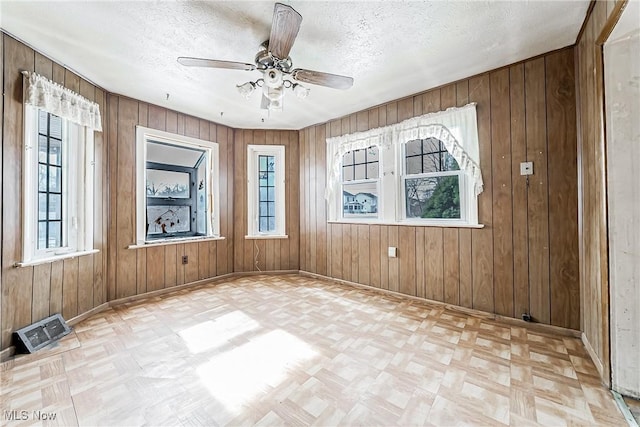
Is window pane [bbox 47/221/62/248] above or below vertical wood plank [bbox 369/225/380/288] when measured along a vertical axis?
above

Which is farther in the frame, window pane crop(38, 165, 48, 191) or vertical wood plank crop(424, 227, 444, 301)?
vertical wood plank crop(424, 227, 444, 301)

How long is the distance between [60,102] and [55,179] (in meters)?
0.74

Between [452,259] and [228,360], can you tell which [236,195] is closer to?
[228,360]

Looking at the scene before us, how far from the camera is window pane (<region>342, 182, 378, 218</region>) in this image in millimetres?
3719

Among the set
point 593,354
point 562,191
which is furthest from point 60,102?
point 593,354

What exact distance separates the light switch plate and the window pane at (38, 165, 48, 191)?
177 inches

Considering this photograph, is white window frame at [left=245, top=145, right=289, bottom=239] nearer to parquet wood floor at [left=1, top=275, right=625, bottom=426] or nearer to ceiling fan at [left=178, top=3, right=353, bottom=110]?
parquet wood floor at [left=1, top=275, right=625, bottom=426]

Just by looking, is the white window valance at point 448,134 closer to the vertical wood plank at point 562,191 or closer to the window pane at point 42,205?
the vertical wood plank at point 562,191

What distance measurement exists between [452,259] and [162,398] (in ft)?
9.25

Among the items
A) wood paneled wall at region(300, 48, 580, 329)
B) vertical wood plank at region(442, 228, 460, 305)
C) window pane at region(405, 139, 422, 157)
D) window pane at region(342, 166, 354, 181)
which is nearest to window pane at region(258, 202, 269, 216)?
window pane at region(342, 166, 354, 181)

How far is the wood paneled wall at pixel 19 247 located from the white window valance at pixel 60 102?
0.08 meters

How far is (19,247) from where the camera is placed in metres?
2.16

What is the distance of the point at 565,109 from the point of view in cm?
231

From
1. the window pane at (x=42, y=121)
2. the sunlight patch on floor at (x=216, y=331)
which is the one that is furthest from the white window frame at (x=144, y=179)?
the sunlight patch on floor at (x=216, y=331)
